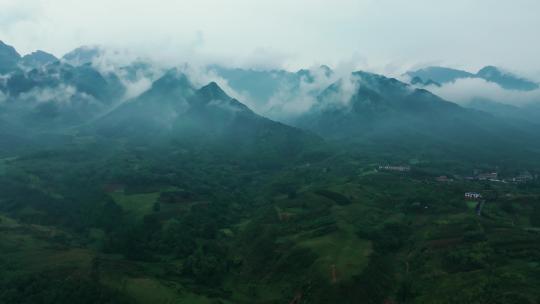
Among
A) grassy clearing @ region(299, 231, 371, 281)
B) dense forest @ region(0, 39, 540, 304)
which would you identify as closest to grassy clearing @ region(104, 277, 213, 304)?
dense forest @ region(0, 39, 540, 304)

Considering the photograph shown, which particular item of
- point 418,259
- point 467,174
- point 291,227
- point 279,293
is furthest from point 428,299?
point 467,174

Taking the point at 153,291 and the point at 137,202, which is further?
the point at 137,202

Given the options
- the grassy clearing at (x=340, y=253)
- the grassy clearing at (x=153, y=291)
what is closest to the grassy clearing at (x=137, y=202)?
the grassy clearing at (x=153, y=291)

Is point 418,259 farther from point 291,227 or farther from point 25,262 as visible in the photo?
point 25,262

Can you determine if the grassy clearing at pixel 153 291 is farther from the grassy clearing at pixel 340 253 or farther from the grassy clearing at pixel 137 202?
the grassy clearing at pixel 137 202

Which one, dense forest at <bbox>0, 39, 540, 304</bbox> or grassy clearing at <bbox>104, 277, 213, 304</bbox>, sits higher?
dense forest at <bbox>0, 39, 540, 304</bbox>

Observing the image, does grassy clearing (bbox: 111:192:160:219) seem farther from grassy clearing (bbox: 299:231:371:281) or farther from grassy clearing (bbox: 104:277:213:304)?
grassy clearing (bbox: 299:231:371:281)

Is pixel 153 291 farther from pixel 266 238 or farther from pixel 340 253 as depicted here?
pixel 340 253

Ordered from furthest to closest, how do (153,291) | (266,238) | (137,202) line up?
(137,202) → (266,238) → (153,291)

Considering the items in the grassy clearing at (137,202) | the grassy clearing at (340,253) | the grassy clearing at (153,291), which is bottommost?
the grassy clearing at (153,291)

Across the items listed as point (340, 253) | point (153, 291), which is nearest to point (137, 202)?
point (153, 291)

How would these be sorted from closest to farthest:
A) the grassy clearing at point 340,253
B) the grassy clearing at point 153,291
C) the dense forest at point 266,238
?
the dense forest at point 266,238 → the grassy clearing at point 153,291 → the grassy clearing at point 340,253
